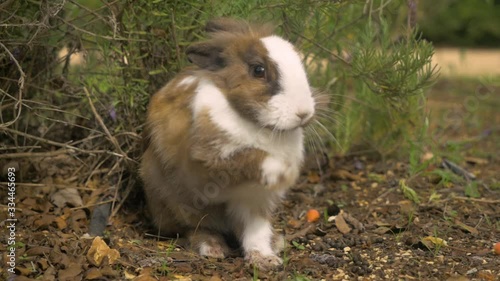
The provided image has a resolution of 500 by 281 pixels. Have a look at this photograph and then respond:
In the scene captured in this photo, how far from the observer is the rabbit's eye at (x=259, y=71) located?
336 cm

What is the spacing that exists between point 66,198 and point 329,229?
5.33 feet

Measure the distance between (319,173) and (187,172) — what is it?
1798mm

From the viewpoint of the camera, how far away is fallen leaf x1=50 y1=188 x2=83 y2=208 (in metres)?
4.16

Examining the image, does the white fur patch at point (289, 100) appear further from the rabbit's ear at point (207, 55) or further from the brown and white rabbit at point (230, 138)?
the rabbit's ear at point (207, 55)

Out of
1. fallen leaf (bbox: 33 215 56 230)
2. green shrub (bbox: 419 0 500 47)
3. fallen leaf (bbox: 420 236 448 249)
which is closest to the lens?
fallen leaf (bbox: 420 236 448 249)

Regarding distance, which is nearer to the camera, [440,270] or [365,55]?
[440,270]

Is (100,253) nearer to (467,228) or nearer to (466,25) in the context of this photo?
(467,228)

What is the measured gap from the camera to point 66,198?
13.8 feet

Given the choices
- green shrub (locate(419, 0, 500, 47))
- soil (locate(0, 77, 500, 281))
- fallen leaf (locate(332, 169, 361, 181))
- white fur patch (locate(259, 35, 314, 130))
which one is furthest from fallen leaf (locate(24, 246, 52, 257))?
green shrub (locate(419, 0, 500, 47))

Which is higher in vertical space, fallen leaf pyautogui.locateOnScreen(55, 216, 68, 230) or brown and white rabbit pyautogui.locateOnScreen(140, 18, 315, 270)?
brown and white rabbit pyautogui.locateOnScreen(140, 18, 315, 270)

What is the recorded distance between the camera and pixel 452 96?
26.7ft

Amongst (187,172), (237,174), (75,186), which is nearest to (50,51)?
(75,186)

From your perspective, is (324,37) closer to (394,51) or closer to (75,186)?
(394,51)

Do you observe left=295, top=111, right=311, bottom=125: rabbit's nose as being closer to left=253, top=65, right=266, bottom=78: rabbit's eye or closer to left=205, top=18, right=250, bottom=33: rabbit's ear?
left=253, top=65, right=266, bottom=78: rabbit's eye
